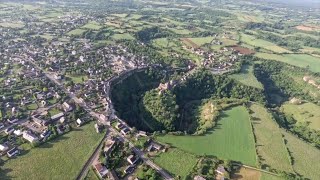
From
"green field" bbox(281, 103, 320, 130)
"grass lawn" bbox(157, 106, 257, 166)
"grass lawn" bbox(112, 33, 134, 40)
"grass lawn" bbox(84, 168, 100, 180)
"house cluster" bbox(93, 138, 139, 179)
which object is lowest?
"green field" bbox(281, 103, 320, 130)

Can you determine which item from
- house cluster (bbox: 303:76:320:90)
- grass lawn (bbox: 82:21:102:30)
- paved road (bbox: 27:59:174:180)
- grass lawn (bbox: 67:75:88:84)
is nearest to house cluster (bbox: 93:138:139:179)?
paved road (bbox: 27:59:174:180)

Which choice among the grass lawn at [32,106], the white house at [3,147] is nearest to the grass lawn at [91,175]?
the white house at [3,147]

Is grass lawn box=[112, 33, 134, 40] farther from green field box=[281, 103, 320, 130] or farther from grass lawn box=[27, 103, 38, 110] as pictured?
green field box=[281, 103, 320, 130]

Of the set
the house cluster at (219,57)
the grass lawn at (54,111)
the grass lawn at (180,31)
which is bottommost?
the house cluster at (219,57)

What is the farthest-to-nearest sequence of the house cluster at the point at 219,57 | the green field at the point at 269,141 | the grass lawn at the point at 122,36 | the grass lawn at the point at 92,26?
the grass lawn at the point at 92,26
the grass lawn at the point at 122,36
the house cluster at the point at 219,57
the green field at the point at 269,141

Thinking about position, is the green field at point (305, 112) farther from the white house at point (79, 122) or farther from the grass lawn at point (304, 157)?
the white house at point (79, 122)

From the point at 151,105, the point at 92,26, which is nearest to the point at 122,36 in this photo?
the point at 92,26

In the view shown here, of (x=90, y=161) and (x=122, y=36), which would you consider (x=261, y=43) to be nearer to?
(x=122, y=36)
